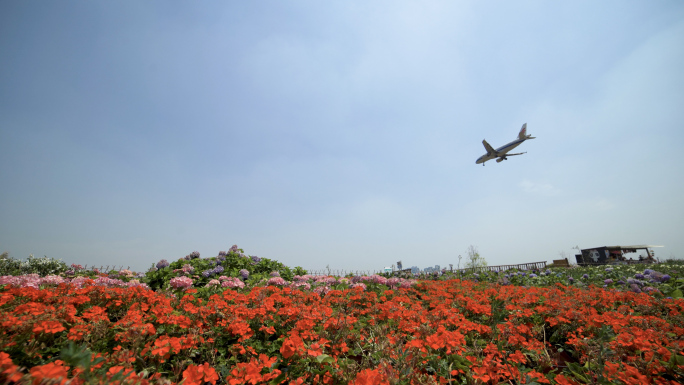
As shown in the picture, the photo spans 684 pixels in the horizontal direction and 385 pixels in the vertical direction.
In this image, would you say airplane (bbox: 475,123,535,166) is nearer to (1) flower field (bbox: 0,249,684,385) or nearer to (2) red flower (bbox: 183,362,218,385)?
(1) flower field (bbox: 0,249,684,385)

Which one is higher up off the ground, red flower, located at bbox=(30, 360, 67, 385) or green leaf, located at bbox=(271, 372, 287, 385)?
red flower, located at bbox=(30, 360, 67, 385)

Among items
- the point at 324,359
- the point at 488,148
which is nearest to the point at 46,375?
the point at 324,359

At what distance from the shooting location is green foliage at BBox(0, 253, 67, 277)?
34.8 ft

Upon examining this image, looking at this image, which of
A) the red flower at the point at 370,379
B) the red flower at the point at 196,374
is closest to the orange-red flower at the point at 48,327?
the red flower at the point at 196,374

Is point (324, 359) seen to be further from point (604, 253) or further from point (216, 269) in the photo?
point (604, 253)

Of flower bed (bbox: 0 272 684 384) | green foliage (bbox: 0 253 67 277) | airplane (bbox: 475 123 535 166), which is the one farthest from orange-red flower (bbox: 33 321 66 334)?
airplane (bbox: 475 123 535 166)

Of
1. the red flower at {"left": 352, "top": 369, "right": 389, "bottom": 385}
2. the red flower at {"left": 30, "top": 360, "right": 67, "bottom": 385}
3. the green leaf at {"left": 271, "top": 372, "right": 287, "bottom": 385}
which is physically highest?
the red flower at {"left": 30, "top": 360, "right": 67, "bottom": 385}

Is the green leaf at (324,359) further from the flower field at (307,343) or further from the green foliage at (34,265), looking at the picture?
the green foliage at (34,265)

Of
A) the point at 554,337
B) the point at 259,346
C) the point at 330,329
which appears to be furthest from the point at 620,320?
the point at 259,346

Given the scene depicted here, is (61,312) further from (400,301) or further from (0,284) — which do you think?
(400,301)

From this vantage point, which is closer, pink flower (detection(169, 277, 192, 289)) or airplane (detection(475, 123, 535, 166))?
pink flower (detection(169, 277, 192, 289))

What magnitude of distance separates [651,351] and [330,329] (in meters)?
3.68

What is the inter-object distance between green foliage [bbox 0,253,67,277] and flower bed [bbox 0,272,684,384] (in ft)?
33.1

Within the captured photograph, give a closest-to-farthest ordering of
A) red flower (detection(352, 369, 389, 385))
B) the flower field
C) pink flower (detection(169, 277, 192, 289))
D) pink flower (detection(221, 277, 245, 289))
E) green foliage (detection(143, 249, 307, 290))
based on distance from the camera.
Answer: red flower (detection(352, 369, 389, 385)) < the flower field < pink flower (detection(169, 277, 192, 289)) < pink flower (detection(221, 277, 245, 289)) < green foliage (detection(143, 249, 307, 290))
